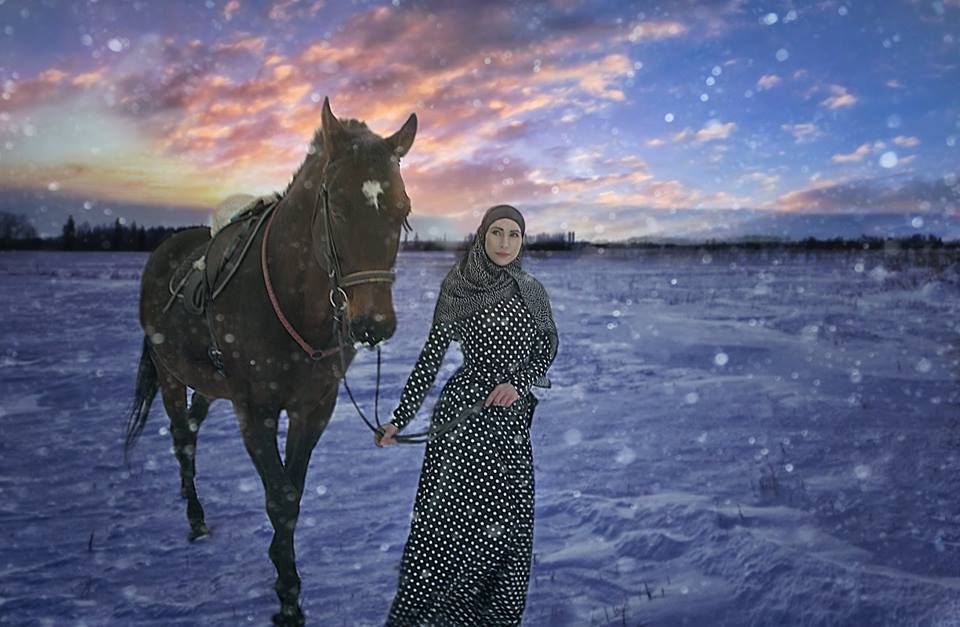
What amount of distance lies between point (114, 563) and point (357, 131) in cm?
319

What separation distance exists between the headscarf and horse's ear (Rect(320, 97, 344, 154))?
32.1 inches

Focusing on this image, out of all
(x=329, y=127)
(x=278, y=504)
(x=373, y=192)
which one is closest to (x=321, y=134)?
(x=329, y=127)

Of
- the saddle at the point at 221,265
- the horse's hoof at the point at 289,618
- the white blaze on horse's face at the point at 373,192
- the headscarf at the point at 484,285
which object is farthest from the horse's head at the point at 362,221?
the horse's hoof at the point at 289,618

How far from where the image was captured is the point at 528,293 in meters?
3.06

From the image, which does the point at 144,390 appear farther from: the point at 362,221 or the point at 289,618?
the point at 362,221

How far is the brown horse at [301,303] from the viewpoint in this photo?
2.70 meters

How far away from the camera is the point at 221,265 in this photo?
12.3 ft

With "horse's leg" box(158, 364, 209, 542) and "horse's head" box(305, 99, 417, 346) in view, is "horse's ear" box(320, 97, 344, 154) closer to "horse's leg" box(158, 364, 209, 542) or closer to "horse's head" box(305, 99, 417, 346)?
"horse's head" box(305, 99, 417, 346)

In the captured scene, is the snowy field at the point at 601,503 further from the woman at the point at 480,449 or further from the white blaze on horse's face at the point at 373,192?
the white blaze on horse's face at the point at 373,192

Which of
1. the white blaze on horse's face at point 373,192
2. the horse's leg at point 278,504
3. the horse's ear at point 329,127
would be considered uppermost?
the horse's ear at point 329,127

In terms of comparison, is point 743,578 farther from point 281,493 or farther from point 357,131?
point 357,131

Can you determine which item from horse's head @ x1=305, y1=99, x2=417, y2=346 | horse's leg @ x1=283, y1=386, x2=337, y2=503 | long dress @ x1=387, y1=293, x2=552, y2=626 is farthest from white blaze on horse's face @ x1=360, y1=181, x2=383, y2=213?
horse's leg @ x1=283, y1=386, x2=337, y2=503

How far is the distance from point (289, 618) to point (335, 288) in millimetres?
1871

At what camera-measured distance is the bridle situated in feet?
8.80
